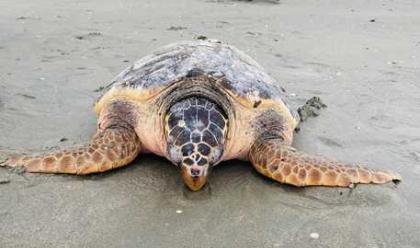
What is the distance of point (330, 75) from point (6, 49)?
3204 mm

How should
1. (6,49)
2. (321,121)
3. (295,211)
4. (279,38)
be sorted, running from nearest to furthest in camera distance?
1. (295,211)
2. (321,121)
3. (6,49)
4. (279,38)

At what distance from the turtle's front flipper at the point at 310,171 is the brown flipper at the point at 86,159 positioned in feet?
2.28

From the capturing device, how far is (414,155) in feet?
9.81

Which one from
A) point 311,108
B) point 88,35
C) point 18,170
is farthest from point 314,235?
point 88,35

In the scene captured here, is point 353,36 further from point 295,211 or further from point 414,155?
point 295,211

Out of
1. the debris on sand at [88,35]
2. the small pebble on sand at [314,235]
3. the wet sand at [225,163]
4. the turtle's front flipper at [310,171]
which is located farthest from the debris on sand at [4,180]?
the debris on sand at [88,35]

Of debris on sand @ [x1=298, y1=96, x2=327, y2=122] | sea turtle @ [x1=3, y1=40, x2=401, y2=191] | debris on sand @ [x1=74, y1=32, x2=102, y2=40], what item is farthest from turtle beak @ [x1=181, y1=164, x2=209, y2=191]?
debris on sand @ [x1=74, y1=32, x2=102, y2=40]

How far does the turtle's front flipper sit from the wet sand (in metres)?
0.05

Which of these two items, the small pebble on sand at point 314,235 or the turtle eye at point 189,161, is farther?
the turtle eye at point 189,161

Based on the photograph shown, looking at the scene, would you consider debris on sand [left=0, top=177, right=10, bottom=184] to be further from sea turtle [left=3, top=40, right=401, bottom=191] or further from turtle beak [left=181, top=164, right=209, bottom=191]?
turtle beak [left=181, top=164, right=209, bottom=191]

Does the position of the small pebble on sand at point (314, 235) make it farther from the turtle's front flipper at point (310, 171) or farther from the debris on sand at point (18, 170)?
the debris on sand at point (18, 170)

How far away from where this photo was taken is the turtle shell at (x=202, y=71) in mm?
2854

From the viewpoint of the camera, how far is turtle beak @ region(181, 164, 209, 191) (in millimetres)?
2389

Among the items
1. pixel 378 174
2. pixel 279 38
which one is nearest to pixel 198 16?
pixel 279 38
